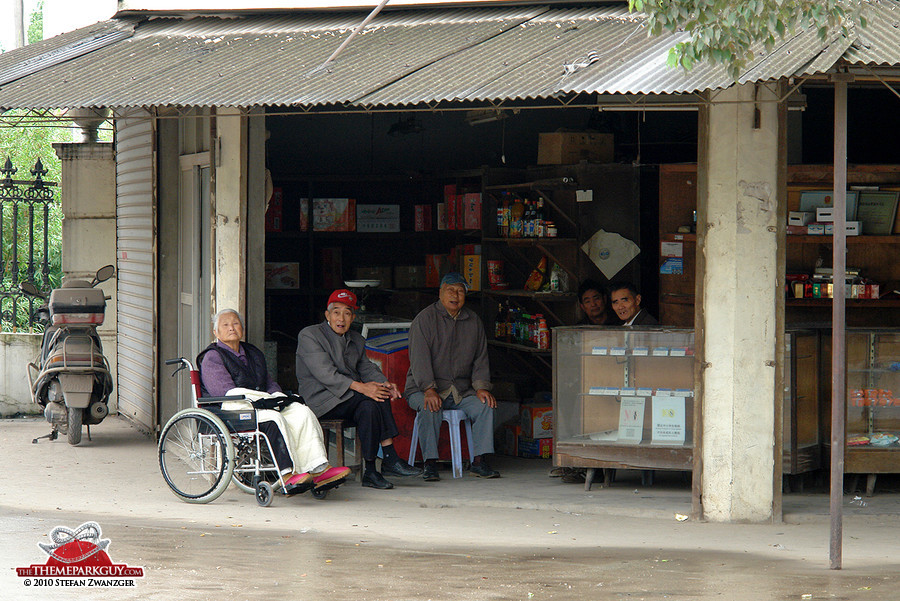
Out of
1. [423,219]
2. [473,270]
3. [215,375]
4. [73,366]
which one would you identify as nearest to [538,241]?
[473,270]

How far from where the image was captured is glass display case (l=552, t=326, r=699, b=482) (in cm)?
749

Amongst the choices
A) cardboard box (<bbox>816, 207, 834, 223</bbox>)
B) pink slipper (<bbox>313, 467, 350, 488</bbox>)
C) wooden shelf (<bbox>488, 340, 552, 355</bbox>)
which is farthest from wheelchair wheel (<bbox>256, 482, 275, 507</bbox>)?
cardboard box (<bbox>816, 207, 834, 223</bbox>)

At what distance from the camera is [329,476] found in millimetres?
7402

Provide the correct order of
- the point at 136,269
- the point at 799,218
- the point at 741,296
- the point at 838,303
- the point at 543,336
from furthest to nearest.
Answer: the point at 136,269 → the point at 543,336 → the point at 799,218 → the point at 741,296 → the point at 838,303

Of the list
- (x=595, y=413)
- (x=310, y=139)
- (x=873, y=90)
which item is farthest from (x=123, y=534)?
(x=873, y=90)

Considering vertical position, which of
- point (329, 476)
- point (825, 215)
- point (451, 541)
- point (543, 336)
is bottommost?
point (451, 541)

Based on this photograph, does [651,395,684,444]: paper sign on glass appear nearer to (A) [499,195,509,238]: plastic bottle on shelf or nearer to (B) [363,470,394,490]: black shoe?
(B) [363,470,394,490]: black shoe

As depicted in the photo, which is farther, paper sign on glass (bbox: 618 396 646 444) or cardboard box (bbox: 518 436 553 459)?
cardboard box (bbox: 518 436 553 459)

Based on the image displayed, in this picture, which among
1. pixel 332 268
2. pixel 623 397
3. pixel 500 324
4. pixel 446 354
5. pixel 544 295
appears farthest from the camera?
pixel 332 268

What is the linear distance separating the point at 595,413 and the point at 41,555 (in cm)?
385

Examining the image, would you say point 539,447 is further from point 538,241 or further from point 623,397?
point 538,241

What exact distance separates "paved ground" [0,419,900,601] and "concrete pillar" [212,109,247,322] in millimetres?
1534

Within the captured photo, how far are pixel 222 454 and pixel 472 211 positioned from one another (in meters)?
4.47

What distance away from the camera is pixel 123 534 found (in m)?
6.48
